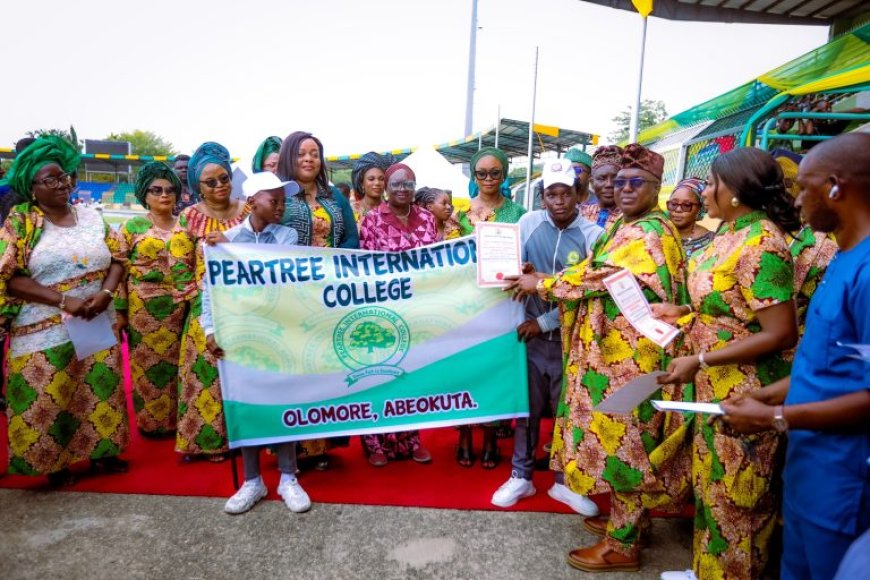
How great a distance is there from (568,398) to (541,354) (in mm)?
604

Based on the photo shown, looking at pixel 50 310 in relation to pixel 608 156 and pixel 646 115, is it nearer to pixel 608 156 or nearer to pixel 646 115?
pixel 608 156

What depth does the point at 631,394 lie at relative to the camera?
6.38 feet

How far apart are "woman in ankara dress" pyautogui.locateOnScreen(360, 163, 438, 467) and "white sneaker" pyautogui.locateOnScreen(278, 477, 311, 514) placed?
0.66 metres

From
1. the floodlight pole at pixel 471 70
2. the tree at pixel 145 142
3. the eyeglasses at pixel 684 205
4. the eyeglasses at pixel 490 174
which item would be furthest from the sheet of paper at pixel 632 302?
the tree at pixel 145 142

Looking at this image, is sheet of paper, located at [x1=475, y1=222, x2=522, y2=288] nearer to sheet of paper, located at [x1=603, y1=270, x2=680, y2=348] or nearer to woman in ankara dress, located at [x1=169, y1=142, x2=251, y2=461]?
sheet of paper, located at [x1=603, y1=270, x2=680, y2=348]

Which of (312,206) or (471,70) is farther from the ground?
(471,70)

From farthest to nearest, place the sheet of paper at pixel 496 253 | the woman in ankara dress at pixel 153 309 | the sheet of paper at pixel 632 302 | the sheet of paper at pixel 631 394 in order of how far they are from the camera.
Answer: the woman in ankara dress at pixel 153 309 → the sheet of paper at pixel 496 253 → the sheet of paper at pixel 632 302 → the sheet of paper at pixel 631 394

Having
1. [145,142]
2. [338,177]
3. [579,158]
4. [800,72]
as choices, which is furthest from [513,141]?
[145,142]

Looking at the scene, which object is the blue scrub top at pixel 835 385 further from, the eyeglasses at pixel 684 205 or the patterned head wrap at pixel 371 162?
the patterned head wrap at pixel 371 162

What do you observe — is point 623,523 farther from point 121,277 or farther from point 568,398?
point 121,277

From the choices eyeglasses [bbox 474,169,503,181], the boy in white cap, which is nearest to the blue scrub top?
the boy in white cap

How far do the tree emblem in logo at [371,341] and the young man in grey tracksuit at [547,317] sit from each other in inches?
28.5

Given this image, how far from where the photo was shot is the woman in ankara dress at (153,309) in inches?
159

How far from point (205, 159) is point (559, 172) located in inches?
92.4
